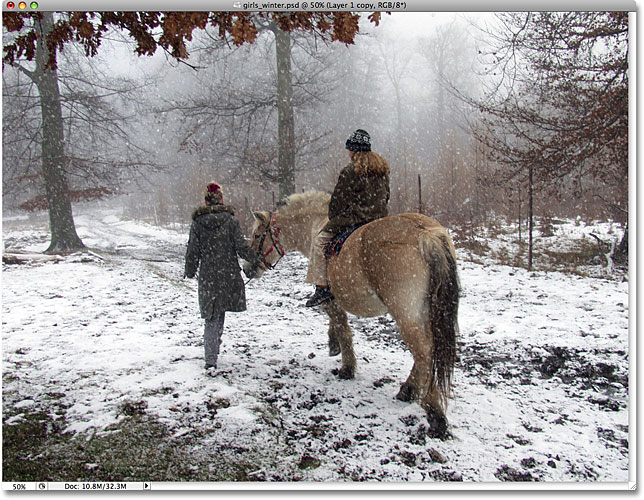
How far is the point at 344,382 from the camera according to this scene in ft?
12.1

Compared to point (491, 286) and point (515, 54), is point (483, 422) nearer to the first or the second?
point (491, 286)

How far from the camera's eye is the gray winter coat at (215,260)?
3.84 metres

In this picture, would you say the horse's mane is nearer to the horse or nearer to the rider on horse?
the rider on horse

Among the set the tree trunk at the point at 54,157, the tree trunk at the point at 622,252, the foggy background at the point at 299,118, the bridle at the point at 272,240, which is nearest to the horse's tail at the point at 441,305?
the bridle at the point at 272,240

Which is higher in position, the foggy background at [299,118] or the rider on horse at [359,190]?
the foggy background at [299,118]

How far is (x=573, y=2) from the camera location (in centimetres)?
212

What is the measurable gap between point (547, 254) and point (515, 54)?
180 inches

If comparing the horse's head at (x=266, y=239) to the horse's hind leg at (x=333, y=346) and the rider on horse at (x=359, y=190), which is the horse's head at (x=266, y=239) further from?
the horse's hind leg at (x=333, y=346)

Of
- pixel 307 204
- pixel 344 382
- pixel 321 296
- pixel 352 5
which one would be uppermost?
pixel 352 5

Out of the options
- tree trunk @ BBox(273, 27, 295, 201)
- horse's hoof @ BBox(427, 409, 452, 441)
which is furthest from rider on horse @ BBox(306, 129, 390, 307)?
tree trunk @ BBox(273, 27, 295, 201)

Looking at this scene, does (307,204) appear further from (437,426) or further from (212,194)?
(437,426)

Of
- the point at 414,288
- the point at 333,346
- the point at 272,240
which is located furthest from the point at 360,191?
the point at 333,346

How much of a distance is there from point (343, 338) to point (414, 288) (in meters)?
Answer: 1.28

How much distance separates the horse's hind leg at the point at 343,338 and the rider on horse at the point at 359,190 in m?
0.77
